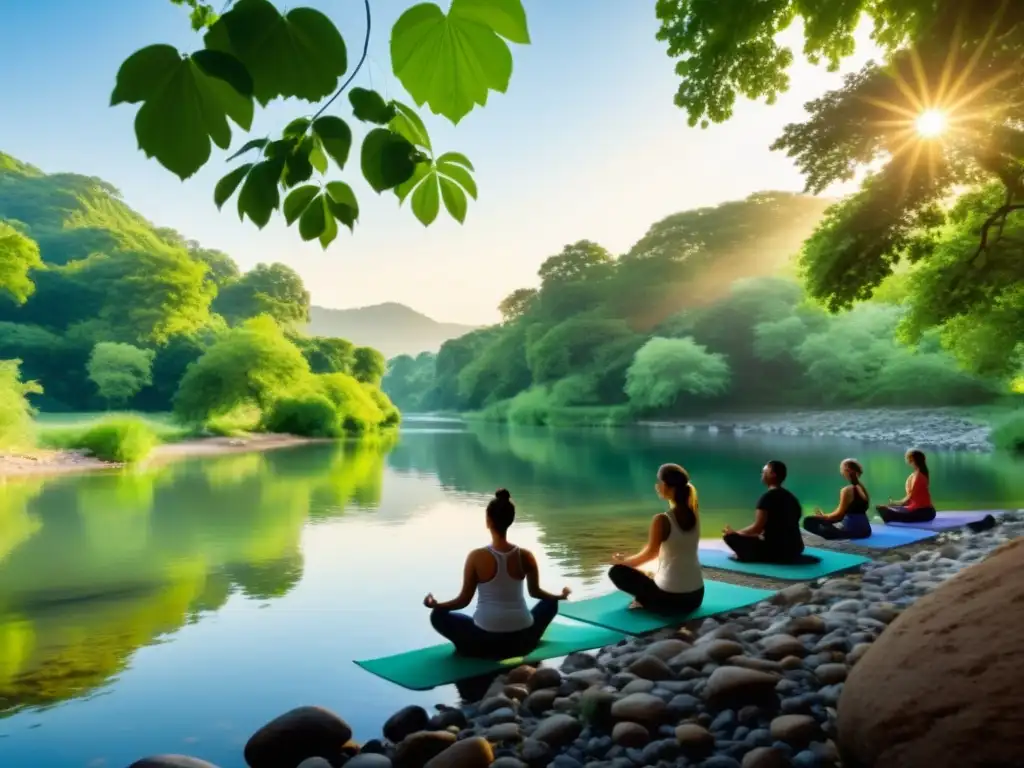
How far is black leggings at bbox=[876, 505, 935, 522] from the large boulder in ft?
18.9

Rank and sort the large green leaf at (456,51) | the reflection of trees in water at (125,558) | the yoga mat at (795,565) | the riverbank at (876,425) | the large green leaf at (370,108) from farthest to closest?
the riverbank at (876,425) < the yoga mat at (795,565) < the reflection of trees in water at (125,558) < the large green leaf at (370,108) < the large green leaf at (456,51)

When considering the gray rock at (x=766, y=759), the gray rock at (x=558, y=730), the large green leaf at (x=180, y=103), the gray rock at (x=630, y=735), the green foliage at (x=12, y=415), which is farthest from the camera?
the green foliage at (x=12, y=415)

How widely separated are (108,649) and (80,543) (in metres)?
4.28

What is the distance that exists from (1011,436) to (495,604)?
66.6 ft

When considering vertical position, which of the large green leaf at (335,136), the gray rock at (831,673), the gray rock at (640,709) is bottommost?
the gray rock at (640,709)

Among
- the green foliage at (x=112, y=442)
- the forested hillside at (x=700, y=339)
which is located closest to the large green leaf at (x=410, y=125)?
the green foliage at (x=112, y=442)

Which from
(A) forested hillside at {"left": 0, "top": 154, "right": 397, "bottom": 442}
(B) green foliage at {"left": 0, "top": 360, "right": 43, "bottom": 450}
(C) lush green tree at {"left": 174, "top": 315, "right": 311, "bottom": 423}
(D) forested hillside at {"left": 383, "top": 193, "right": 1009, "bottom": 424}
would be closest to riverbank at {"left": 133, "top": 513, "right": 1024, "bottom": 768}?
(B) green foliage at {"left": 0, "top": 360, "right": 43, "bottom": 450}

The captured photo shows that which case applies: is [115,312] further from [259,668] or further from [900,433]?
[259,668]

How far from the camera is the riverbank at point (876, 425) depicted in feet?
79.6

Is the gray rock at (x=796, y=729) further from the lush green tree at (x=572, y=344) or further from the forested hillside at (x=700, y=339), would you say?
the lush green tree at (x=572, y=344)

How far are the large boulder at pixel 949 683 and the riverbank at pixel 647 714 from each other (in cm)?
37

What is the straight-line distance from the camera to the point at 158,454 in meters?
22.0

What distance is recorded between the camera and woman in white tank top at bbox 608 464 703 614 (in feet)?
15.4

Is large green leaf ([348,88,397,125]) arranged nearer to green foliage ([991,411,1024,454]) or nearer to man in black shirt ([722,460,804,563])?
man in black shirt ([722,460,804,563])
